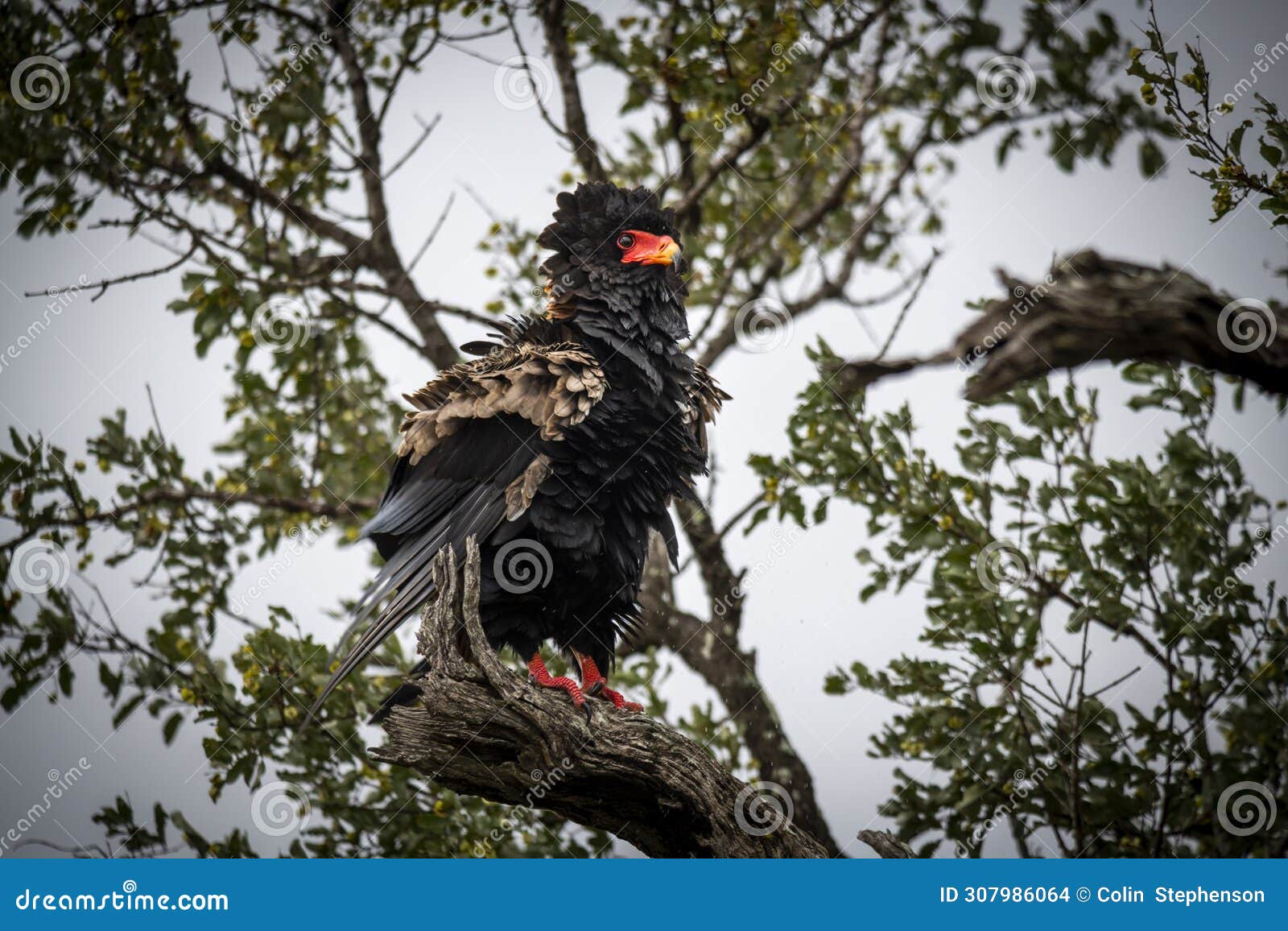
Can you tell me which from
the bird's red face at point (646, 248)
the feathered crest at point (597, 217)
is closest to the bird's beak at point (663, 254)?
the bird's red face at point (646, 248)

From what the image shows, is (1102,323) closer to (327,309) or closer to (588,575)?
(588,575)

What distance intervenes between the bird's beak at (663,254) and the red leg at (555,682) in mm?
1882

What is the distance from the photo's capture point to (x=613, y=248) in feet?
17.2

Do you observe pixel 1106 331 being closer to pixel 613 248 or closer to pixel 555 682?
pixel 555 682

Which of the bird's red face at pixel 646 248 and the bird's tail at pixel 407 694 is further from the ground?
the bird's red face at pixel 646 248

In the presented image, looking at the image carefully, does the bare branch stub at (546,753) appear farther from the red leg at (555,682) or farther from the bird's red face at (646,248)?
the bird's red face at (646,248)

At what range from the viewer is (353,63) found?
7348 millimetres

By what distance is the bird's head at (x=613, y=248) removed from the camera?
516 cm

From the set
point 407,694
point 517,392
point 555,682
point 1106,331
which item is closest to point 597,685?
point 555,682

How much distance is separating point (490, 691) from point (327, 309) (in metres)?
4.10

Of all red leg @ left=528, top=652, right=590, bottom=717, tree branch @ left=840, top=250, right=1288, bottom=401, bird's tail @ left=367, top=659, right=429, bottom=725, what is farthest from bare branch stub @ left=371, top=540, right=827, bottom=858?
tree branch @ left=840, top=250, right=1288, bottom=401

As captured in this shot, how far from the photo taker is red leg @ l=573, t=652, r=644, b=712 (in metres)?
5.05

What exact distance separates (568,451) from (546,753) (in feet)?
4.48

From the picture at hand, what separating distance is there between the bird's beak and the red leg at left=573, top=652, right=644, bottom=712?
1895mm
